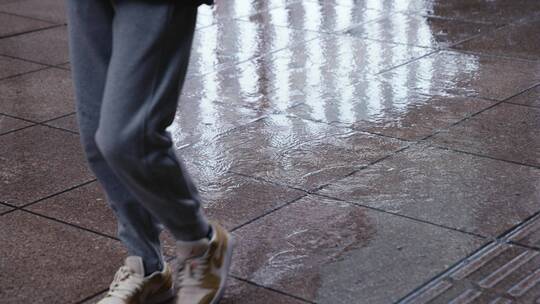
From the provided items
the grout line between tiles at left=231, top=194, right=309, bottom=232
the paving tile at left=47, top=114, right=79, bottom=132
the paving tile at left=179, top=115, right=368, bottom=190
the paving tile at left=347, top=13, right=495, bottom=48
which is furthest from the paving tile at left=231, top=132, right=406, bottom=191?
the paving tile at left=347, top=13, right=495, bottom=48

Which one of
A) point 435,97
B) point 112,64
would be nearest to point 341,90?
point 435,97

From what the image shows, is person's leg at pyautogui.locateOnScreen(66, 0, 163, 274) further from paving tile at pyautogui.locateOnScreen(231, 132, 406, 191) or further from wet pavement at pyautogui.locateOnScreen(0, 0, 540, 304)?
paving tile at pyautogui.locateOnScreen(231, 132, 406, 191)

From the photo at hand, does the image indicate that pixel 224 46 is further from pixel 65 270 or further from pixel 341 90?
pixel 65 270

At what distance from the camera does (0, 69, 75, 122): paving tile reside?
6332 millimetres

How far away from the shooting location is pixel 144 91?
326 centimetres

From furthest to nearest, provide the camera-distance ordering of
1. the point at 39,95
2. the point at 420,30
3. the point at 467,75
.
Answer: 1. the point at 420,30
2. the point at 467,75
3. the point at 39,95

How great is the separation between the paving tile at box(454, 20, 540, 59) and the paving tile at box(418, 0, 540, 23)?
38 centimetres

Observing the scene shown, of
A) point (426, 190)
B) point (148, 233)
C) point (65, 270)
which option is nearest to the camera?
point (148, 233)

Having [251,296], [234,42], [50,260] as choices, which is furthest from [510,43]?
[50,260]

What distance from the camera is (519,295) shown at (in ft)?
12.8

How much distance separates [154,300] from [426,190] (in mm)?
1686

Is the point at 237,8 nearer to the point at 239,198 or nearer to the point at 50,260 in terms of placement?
the point at 239,198

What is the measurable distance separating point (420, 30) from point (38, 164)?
151 inches

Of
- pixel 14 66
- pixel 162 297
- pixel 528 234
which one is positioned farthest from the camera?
pixel 14 66
